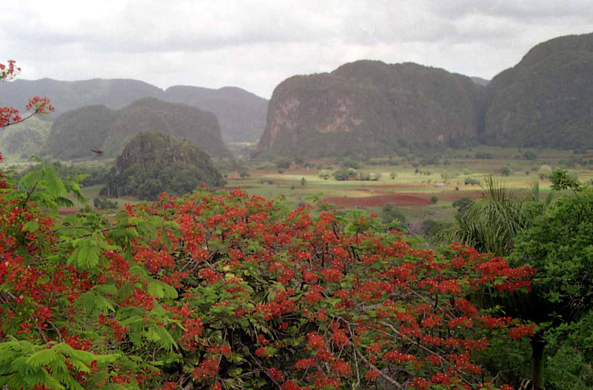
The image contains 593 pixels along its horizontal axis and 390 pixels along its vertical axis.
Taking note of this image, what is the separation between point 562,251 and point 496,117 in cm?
18102

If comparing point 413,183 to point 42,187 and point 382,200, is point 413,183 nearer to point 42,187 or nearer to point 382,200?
point 382,200

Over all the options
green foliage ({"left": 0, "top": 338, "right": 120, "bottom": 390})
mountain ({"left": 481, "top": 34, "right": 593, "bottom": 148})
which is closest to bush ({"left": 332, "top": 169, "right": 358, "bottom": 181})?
mountain ({"left": 481, "top": 34, "right": 593, "bottom": 148})

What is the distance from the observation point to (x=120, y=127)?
166m

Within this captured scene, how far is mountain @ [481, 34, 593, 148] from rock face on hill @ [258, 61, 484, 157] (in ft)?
52.7

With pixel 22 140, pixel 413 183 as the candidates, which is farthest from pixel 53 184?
pixel 22 140

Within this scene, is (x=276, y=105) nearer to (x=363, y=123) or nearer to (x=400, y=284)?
(x=363, y=123)

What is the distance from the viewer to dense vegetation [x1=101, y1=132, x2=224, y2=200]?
7531cm

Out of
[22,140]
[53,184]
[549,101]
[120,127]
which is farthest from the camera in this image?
[120,127]

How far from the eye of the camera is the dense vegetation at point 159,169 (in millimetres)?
75312

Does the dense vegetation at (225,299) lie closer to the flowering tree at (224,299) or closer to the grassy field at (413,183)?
the flowering tree at (224,299)

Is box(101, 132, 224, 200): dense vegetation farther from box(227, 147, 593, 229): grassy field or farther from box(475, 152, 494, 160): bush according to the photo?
box(475, 152, 494, 160): bush

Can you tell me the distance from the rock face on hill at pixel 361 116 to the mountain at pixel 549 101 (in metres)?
16.1

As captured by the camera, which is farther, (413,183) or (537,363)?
(413,183)

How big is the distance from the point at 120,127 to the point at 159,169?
93712 mm
